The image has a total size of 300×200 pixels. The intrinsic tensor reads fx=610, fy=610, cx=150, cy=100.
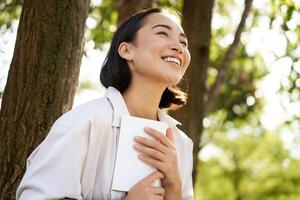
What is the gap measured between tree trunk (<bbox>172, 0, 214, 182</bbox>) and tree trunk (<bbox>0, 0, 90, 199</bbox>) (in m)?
3.14

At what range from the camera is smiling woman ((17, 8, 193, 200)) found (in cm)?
259

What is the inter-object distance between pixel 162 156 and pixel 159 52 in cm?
49

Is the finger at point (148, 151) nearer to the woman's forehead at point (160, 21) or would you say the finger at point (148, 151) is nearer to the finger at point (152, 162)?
the finger at point (152, 162)

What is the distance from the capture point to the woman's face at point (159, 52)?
288cm

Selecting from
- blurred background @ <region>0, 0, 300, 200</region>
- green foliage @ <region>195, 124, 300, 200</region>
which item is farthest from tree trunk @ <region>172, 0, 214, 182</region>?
green foliage @ <region>195, 124, 300, 200</region>

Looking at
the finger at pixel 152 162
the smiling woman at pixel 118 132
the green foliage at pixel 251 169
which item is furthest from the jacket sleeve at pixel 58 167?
the green foliage at pixel 251 169

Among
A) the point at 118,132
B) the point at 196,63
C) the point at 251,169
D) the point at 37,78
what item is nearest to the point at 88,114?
the point at 118,132

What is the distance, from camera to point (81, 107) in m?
2.77

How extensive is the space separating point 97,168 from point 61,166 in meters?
0.20

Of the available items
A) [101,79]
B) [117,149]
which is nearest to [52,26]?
[101,79]

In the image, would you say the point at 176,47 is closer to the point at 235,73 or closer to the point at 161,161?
the point at 161,161

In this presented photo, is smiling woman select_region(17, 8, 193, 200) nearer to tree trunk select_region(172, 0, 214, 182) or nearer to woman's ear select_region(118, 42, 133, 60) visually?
woman's ear select_region(118, 42, 133, 60)

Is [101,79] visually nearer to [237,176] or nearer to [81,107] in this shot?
[81,107]

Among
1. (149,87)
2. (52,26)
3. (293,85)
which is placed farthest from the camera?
(293,85)
